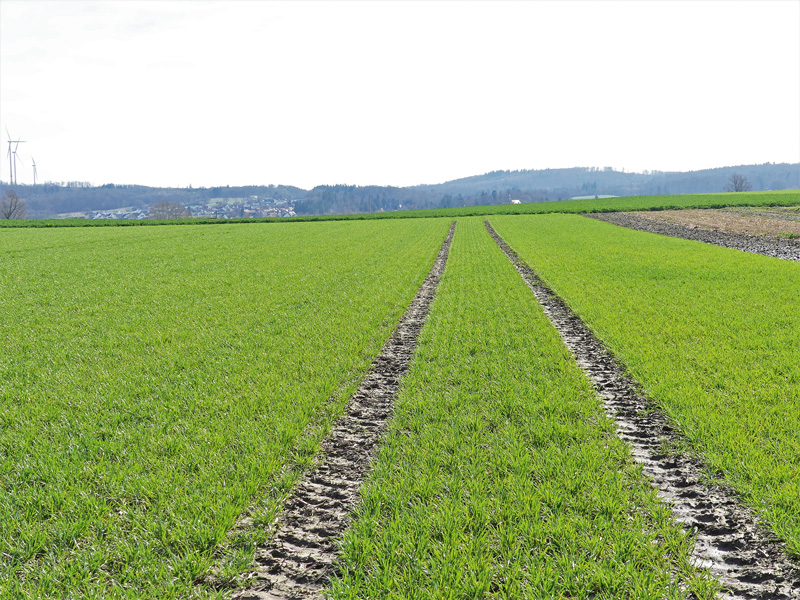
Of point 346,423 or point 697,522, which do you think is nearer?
point 697,522

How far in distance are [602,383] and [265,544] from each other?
624 cm

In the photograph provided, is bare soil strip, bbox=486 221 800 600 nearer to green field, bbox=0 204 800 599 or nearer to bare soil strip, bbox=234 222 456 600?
green field, bbox=0 204 800 599

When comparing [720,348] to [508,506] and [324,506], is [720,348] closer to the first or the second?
[508,506]

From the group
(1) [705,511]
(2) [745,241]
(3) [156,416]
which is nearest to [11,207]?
(3) [156,416]

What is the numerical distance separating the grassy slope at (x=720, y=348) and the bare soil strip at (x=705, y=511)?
0.20 meters

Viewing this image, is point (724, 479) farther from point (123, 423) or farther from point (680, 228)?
point (680, 228)

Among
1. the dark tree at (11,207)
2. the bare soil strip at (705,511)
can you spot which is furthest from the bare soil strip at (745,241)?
the dark tree at (11,207)

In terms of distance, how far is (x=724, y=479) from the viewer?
16.8ft

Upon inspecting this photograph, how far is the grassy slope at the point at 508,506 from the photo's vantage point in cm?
376

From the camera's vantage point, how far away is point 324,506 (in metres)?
4.92

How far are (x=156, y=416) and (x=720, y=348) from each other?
10.3 m

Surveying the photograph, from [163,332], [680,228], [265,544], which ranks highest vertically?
[680,228]

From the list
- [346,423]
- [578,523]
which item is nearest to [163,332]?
[346,423]

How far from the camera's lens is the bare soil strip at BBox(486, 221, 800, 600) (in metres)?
3.83
